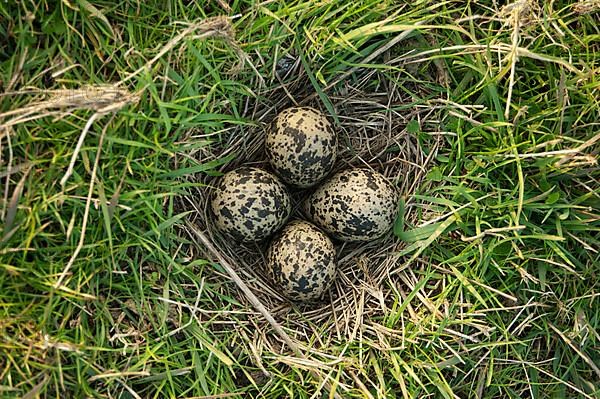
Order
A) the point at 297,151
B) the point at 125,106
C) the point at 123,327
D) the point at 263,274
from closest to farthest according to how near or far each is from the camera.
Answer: the point at 125,106
the point at 123,327
the point at 297,151
the point at 263,274

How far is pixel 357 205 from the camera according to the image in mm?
1975

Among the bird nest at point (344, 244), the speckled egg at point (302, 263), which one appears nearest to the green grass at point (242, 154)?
the bird nest at point (344, 244)

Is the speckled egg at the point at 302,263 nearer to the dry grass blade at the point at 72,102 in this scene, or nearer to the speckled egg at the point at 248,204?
the speckled egg at the point at 248,204

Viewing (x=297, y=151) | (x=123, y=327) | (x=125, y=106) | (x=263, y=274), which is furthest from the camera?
(x=263, y=274)

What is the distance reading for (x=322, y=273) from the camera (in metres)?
1.97

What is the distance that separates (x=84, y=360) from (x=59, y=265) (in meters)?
0.26

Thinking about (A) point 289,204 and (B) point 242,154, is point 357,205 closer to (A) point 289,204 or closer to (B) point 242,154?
(A) point 289,204

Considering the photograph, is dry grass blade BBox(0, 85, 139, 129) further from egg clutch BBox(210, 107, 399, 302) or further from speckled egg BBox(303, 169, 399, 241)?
speckled egg BBox(303, 169, 399, 241)

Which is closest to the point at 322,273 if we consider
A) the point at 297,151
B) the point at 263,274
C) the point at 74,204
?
the point at 263,274

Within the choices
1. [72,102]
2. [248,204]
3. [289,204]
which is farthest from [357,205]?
[72,102]

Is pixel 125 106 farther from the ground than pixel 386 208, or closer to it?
farther from the ground

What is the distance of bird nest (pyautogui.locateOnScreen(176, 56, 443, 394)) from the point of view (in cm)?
198

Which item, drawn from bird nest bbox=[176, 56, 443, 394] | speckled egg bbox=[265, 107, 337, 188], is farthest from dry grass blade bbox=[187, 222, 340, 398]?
speckled egg bbox=[265, 107, 337, 188]

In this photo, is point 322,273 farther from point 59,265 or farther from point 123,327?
point 59,265
